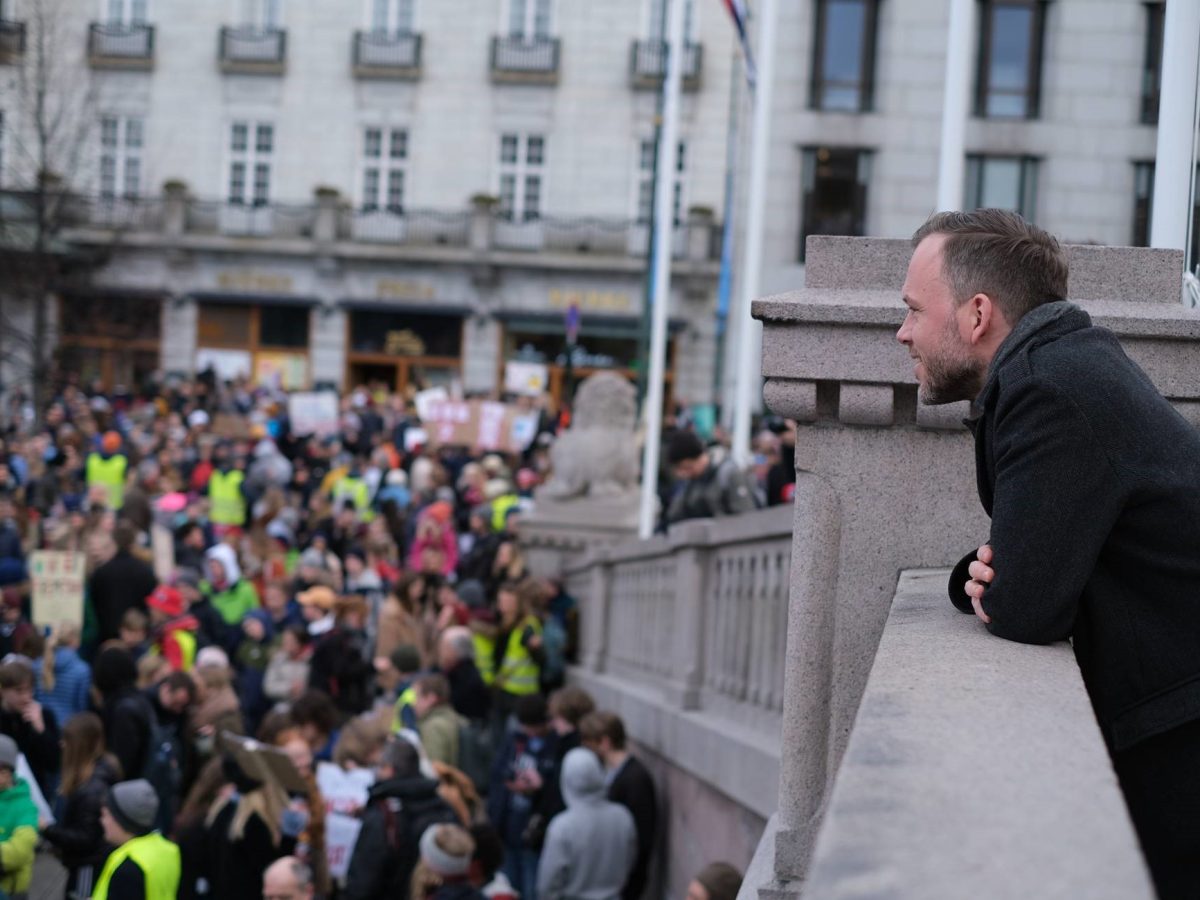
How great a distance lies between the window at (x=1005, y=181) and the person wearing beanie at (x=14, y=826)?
112 ft

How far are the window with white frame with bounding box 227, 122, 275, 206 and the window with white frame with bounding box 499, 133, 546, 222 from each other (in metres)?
6.22

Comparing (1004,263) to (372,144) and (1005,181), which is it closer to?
(1005,181)

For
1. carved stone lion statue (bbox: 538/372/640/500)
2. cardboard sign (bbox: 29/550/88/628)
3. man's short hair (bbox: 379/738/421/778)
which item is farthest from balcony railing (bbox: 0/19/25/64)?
man's short hair (bbox: 379/738/421/778)

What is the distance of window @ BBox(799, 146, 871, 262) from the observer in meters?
41.7

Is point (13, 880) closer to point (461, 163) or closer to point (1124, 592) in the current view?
point (1124, 592)

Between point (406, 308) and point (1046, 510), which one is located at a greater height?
point (1046, 510)

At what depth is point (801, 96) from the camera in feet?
137

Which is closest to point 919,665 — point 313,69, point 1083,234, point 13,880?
point 13,880

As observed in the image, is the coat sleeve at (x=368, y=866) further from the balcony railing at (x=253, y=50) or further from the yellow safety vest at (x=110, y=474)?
the balcony railing at (x=253, y=50)

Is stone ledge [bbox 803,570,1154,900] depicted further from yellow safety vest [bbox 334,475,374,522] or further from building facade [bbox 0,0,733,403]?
building facade [bbox 0,0,733,403]

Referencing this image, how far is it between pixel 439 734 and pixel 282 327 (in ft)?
122

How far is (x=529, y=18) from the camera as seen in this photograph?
47875 millimetres

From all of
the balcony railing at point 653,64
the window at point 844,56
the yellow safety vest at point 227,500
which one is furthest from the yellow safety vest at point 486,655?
the balcony railing at point 653,64

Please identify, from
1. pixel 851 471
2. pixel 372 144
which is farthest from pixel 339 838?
pixel 372 144
